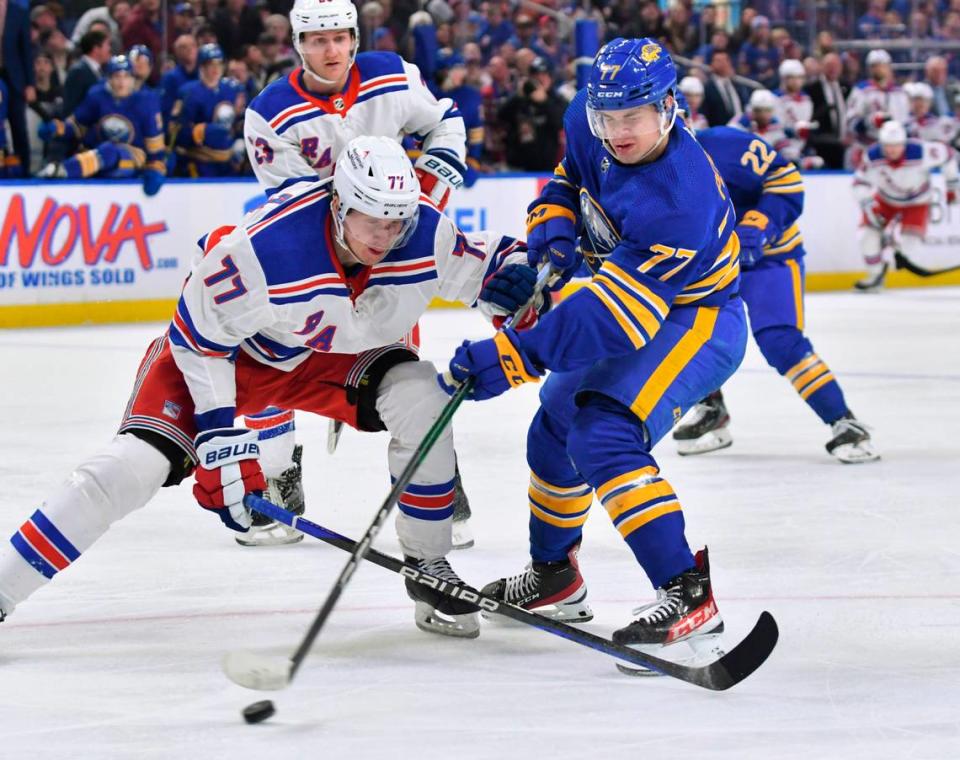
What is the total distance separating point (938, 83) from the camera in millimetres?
12867

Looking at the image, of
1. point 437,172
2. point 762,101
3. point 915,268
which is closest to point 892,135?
point 762,101

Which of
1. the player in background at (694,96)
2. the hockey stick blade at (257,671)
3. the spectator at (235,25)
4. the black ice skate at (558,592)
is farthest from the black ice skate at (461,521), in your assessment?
the player in background at (694,96)

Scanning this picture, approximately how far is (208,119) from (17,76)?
114 cm

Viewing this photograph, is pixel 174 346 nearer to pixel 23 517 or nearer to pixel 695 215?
pixel 695 215

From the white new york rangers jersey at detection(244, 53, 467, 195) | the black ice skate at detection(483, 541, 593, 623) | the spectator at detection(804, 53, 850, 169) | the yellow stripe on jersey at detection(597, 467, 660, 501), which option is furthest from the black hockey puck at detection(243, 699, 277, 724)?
the spectator at detection(804, 53, 850, 169)

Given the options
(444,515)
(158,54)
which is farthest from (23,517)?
(158,54)

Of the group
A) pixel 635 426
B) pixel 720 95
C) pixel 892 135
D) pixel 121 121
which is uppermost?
pixel 635 426

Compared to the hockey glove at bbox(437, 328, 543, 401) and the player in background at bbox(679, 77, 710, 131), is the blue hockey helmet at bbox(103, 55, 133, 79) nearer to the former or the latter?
the player in background at bbox(679, 77, 710, 131)

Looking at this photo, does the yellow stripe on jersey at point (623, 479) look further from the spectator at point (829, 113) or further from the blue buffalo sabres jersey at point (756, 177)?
the spectator at point (829, 113)

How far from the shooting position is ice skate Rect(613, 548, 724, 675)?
2875mm

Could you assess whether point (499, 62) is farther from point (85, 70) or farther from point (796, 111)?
point (85, 70)

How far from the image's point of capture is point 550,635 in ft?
10.5

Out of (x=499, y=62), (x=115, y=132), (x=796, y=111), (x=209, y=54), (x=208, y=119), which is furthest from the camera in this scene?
(x=796, y=111)

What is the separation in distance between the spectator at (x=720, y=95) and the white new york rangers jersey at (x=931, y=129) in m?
1.54
